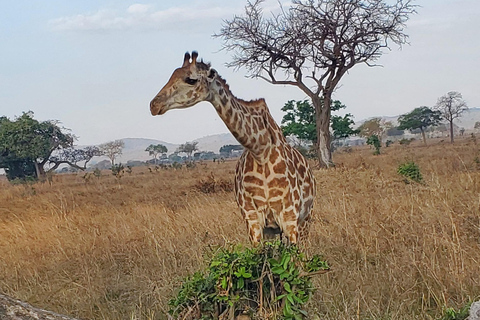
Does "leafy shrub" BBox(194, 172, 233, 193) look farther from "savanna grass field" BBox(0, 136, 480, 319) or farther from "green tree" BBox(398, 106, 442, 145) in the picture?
"green tree" BBox(398, 106, 442, 145)

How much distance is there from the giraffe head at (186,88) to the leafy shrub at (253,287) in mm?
1241

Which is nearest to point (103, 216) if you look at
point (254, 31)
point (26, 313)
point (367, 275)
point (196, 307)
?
point (367, 275)

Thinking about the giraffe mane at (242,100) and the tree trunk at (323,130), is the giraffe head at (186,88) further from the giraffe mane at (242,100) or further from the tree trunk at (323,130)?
the tree trunk at (323,130)

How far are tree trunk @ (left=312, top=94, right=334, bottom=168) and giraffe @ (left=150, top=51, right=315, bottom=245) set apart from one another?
14270mm

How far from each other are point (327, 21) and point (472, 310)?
58.5 ft

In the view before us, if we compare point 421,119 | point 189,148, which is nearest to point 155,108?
point 421,119

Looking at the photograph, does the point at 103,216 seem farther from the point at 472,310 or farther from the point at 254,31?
the point at 254,31

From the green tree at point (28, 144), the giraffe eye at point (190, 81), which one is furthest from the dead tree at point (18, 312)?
the green tree at point (28, 144)

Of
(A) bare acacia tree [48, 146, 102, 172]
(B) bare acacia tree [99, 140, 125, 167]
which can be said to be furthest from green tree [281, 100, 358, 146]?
(B) bare acacia tree [99, 140, 125, 167]

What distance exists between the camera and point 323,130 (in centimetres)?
1992

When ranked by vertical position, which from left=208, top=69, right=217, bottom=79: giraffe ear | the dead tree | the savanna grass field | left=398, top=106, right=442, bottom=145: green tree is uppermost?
left=398, top=106, right=442, bottom=145: green tree

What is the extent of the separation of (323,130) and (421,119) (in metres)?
40.0

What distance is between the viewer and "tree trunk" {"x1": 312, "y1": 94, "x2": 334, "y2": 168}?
19.5m

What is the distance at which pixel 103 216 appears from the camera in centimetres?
856
